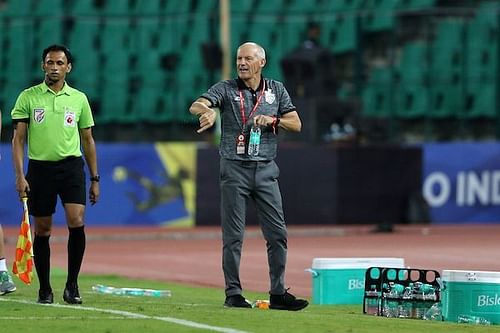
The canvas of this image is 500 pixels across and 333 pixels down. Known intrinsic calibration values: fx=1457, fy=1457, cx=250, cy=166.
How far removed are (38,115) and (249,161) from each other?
1.84 m

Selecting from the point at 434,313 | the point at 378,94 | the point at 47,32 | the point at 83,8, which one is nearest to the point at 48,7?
the point at 83,8

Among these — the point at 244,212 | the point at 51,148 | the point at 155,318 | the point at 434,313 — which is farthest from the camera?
the point at 244,212

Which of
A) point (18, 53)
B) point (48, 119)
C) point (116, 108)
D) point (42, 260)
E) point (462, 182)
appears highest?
point (18, 53)

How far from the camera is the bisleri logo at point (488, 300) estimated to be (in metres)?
11.8

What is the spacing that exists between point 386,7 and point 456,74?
8.79ft

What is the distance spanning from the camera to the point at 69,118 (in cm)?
1245

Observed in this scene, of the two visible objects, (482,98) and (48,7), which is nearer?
(482,98)

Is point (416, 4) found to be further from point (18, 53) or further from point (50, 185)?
point (50, 185)

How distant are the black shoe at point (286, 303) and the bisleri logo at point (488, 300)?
1.57 meters

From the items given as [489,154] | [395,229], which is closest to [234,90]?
[395,229]

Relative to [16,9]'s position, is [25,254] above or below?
below

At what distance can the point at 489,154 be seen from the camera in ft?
102

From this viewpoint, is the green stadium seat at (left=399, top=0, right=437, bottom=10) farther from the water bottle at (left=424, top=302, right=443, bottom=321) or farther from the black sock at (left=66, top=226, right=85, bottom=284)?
the black sock at (left=66, top=226, right=85, bottom=284)

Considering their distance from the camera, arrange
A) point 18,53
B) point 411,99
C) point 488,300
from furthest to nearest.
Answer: point 411,99, point 18,53, point 488,300
